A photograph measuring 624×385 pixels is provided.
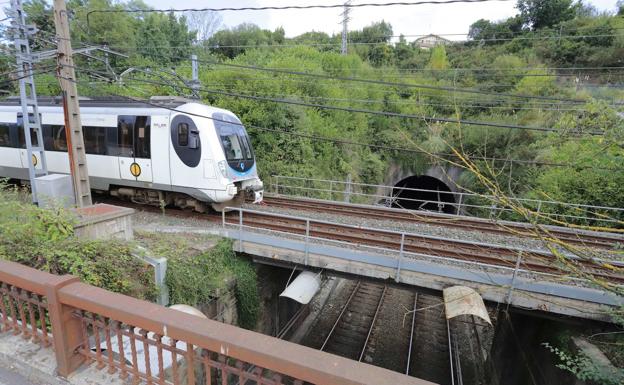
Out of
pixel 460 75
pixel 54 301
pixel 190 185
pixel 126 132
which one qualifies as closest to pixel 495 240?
pixel 190 185

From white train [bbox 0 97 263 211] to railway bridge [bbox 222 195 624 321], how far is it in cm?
140

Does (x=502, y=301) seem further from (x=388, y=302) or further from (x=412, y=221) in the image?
(x=388, y=302)

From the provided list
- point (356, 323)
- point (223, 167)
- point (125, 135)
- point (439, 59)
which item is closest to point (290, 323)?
point (356, 323)

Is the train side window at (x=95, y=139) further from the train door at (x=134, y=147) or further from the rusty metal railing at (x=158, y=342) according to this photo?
the rusty metal railing at (x=158, y=342)

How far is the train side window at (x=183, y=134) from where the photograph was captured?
893cm

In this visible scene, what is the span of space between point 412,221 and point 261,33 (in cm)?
4421

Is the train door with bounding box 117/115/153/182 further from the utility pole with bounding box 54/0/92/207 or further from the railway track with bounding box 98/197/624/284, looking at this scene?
the utility pole with bounding box 54/0/92/207

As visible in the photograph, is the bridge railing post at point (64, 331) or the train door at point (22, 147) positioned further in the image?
the train door at point (22, 147)

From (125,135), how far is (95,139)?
1.35 metres

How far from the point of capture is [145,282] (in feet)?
20.1

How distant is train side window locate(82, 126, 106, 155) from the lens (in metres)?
10.0

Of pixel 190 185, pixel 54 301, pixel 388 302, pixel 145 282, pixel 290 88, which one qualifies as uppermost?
pixel 290 88

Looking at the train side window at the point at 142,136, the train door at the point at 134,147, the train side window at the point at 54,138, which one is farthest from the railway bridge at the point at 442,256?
the train side window at the point at 54,138

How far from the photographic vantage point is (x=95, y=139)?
33.3 ft
